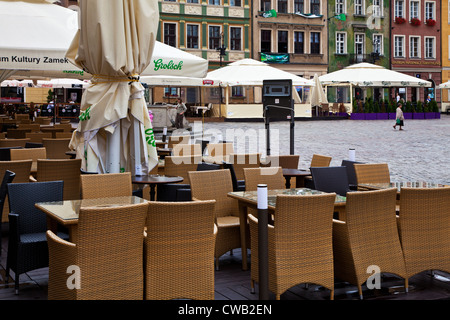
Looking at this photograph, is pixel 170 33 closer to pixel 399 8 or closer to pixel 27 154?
pixel 399 8

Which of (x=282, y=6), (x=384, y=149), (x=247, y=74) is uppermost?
(x=282, y=6)

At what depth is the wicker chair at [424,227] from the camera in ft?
17.3

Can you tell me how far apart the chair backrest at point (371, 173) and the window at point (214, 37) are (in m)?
40.0

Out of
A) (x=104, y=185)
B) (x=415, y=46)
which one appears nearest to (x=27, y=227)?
(x=104, y=185)

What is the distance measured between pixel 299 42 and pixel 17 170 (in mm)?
43993

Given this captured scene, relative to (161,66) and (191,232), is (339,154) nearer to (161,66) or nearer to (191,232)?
(161,66)

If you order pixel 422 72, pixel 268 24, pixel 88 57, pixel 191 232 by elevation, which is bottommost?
pixel 191 232

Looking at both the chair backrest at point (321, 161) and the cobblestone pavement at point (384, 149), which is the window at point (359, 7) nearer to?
the cobblestone pavement at point (384, 149)

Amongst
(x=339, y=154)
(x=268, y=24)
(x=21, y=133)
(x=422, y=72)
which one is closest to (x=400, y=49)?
(x=422, y=72)

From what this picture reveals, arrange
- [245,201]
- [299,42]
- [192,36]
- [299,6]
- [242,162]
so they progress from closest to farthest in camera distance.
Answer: [245,201] < [242,162] < [192,36] < [299,42] < [299,6]

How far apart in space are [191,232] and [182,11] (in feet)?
141

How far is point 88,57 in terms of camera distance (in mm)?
7000

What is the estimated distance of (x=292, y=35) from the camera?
161 ft

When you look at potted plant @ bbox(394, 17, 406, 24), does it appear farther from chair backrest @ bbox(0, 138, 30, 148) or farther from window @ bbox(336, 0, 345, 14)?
chair backrest @ bbox(0, 138, 30, 148)
